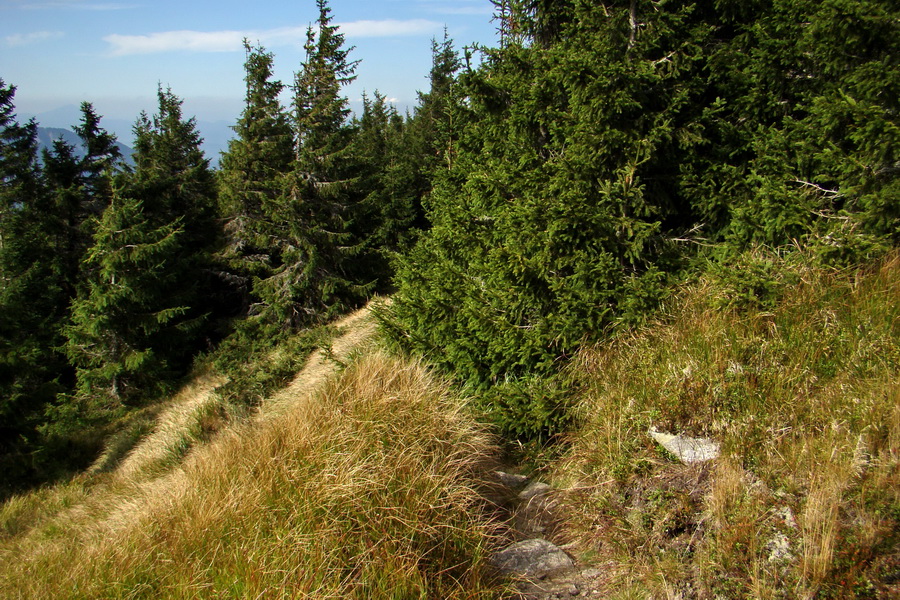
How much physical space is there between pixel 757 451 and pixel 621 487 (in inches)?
34.2

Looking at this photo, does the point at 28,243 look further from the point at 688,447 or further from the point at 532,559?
the point at 688,447

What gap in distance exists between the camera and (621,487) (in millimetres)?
3350

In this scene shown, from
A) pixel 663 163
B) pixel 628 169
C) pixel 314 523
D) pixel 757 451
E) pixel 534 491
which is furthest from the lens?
pixel 663 163

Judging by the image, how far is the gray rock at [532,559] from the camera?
3.19 m

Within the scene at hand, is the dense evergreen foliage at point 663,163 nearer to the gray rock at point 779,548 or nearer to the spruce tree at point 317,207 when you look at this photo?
the gray rock at point 779,548

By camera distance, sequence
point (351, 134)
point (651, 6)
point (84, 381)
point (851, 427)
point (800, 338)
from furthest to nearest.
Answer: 1. point (351, 134)
2. point (84, 381)
3. point (651, 6)
4. point (800, 338)
5. point (851, 427)

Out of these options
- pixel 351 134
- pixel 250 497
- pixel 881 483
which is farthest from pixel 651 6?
pixel 351 134

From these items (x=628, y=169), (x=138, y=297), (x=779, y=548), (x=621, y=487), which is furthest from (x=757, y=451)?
(x=138, y=297)

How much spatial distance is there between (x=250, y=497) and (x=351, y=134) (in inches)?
822

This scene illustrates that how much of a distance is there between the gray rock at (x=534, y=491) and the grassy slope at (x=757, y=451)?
207mm

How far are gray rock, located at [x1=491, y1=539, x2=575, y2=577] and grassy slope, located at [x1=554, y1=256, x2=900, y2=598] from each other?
0.60 ft

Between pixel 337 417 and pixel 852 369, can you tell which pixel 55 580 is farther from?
pixel 852 369

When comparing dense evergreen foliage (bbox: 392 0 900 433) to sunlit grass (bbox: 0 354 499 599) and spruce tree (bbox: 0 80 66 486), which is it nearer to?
sunlit grass (bbox: 0 354 499 599)

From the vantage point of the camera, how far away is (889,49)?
160 inches
